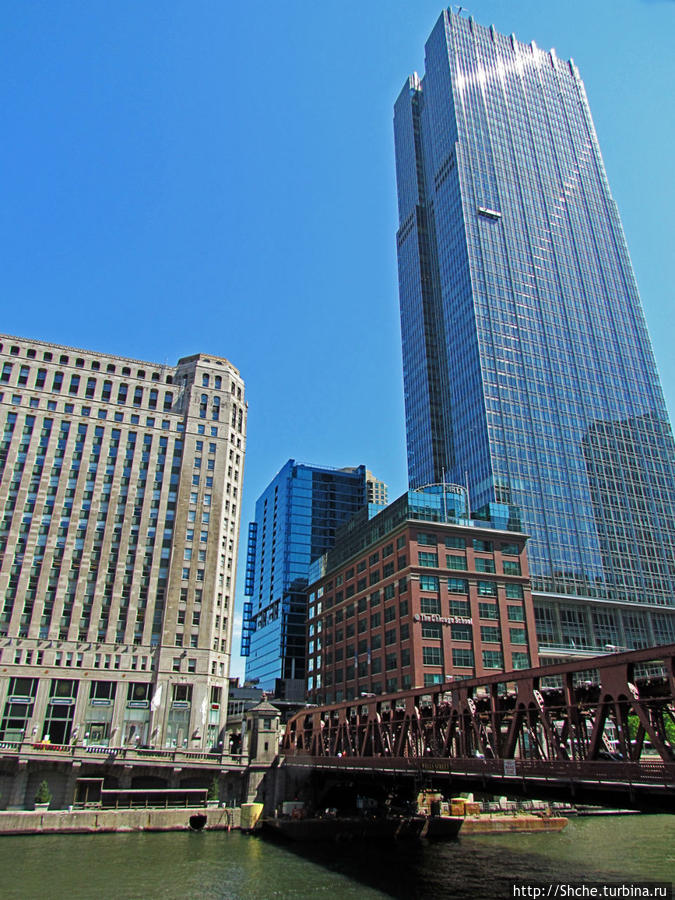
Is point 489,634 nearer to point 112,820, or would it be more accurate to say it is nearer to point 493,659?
point 493,659

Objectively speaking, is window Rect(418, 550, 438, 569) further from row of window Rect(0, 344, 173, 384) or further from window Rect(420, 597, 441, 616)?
row of window Rect(0, 344, 173, 384)

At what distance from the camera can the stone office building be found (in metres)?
94.5

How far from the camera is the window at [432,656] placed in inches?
3634

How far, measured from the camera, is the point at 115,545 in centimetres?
10025

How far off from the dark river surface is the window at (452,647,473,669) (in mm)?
27560

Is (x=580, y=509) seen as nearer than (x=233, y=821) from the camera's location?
No

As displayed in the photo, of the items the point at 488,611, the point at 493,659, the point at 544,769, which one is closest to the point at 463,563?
the point at 488,611

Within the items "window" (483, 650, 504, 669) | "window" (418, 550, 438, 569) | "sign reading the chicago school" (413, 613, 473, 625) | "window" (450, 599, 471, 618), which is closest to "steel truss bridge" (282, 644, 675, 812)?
"sign reading the chicago school" (413, 613, 473, 625)

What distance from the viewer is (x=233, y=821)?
70.0 metres

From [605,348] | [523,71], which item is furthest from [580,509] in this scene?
[523,71]

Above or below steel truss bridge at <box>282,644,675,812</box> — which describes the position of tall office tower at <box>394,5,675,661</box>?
above

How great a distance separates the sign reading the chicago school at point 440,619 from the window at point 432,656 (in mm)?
3814

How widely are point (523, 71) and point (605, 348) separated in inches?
3826

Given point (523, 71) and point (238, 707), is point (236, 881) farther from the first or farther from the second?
point (523, 71)
